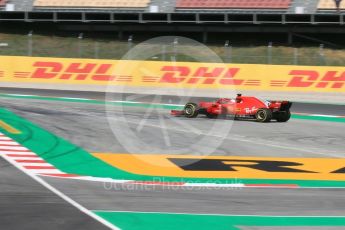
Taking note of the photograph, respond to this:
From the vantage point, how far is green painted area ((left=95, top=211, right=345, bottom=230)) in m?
7.02

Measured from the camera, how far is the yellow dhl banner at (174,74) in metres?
25.4

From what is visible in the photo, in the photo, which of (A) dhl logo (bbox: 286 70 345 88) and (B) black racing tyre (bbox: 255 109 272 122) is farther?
(A) dhl logo (bbox: 286 70 345 88)

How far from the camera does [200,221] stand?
7.26 meters

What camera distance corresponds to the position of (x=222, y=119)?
60.4 ft

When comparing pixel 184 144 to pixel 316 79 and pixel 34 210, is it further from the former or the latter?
pixel 316 79

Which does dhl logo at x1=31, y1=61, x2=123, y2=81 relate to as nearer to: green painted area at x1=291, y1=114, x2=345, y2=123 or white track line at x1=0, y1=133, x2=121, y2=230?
green painted area at x1=291, y1=114, x2=345, y2=123

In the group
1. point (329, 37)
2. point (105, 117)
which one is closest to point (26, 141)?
point (105, 117)

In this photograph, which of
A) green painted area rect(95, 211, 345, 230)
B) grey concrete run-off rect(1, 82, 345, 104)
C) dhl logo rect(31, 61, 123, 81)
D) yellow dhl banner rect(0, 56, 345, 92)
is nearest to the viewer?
green painted area rect(95, 211, 345, 230)

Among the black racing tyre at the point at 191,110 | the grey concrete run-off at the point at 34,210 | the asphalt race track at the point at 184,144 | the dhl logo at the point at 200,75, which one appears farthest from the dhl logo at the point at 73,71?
the grey concrete run-off at the point at 34,210

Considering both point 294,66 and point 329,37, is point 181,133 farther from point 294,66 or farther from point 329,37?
point 329,37

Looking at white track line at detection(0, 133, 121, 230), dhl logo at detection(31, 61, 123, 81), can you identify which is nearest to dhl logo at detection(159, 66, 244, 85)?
dhl logo at detection(31, 61, 123, 81)

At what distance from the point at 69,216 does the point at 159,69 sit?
20513 mm

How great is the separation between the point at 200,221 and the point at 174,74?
795 inches

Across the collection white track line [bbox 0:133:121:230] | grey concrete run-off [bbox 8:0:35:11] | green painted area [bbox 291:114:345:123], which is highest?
Result: grey concrete run-off [bbox 8:0:35:11]
